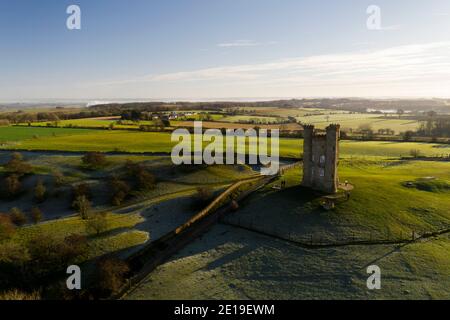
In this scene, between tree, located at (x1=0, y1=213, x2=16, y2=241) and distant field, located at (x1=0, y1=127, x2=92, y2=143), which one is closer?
tree, located at (x1=0, y1=213, x2=16, y2=241)

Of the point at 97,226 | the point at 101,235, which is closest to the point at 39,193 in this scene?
the point at 97,226

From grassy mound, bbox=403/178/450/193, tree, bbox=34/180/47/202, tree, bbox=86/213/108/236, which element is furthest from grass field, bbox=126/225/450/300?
tree, bbox=34/180/47/202

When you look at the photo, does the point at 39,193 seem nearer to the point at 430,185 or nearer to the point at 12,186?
the point at 12,186

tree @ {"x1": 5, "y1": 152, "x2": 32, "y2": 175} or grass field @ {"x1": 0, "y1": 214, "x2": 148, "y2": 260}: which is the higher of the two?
tree @ {"x1": 5, "y1": 152, "x2": 32, "y2": 175}

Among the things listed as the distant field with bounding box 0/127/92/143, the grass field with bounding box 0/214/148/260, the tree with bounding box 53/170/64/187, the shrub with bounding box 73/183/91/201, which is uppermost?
the distant field with bounding box 0/127/92/143

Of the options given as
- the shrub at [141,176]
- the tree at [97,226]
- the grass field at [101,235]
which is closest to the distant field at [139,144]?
the shrub at [141,176]

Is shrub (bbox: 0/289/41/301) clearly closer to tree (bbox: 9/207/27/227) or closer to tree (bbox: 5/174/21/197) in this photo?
tree (bbox: 9/207/27/227)

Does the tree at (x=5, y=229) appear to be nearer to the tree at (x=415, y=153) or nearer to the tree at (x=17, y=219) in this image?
the tree at (x=17, y=219)
